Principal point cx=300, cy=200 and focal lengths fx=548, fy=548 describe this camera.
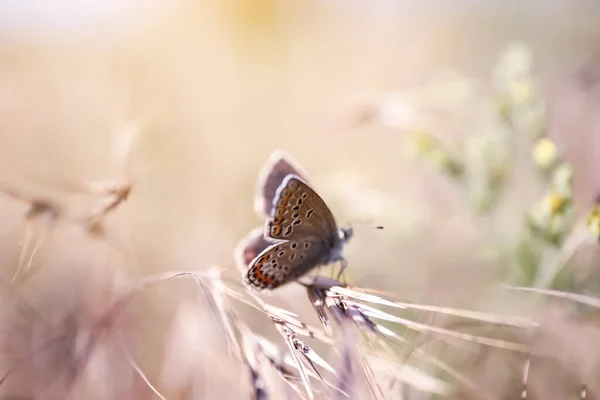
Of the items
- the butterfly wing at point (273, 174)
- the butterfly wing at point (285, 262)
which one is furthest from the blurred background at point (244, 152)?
the butterfly wing at point (273, 174)

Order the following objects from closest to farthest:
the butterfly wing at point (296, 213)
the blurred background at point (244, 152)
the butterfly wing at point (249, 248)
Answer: the butterfly wing at point (296, 213), the butterfly wing at point (249, 248), the blurred background at point (244, 152)

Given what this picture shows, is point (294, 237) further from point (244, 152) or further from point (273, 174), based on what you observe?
point (244, 152)

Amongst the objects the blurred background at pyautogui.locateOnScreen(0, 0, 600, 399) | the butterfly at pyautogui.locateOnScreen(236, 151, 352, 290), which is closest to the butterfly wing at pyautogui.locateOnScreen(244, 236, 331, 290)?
the butterfly at pyautogui.locateOnScreen(236, 151, 352, 290)

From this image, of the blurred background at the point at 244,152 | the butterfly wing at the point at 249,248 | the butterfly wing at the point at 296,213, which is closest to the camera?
the butterfly wing at the point at 296,213

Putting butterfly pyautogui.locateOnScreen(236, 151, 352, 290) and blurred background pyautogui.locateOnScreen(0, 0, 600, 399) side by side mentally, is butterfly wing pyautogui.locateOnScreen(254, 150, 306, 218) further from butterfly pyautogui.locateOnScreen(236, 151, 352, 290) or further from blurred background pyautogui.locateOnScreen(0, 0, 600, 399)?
blurred background pyautogui.locateOnScreen(0, 0, 600, 399)

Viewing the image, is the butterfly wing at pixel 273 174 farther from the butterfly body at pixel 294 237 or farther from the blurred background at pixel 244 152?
the blurred background at pixel 244 152

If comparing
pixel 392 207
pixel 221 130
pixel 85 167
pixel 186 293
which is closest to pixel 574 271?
pixel 392 207

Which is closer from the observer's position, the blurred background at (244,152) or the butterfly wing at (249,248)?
the butterfly wing at (249,248)

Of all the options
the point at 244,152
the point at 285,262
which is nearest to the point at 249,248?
the point at 285,262
